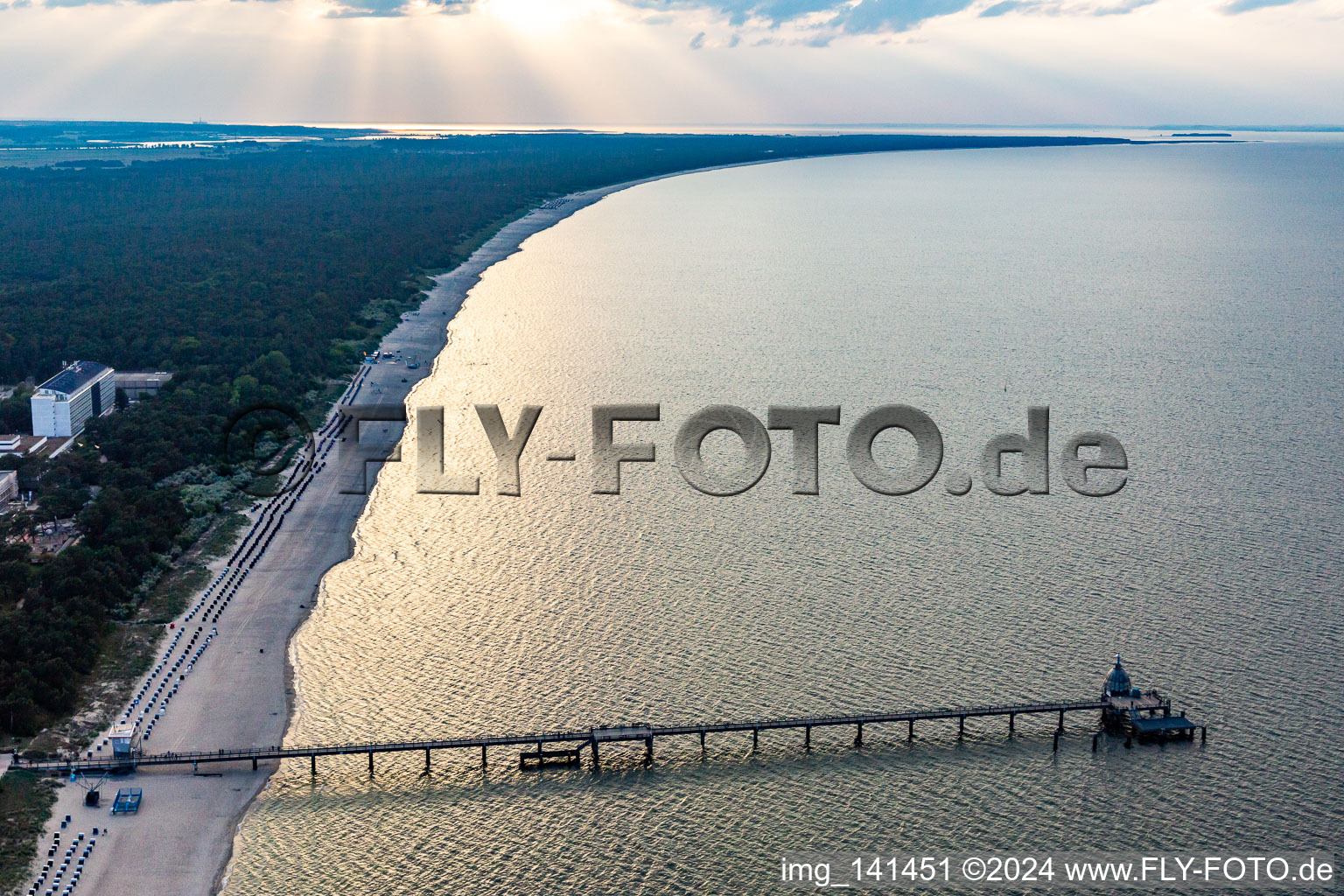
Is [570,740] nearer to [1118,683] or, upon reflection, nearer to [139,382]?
[1118,683]

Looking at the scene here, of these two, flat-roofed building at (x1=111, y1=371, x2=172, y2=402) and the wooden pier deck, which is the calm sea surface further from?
flat-roofed building at (x1=111, y1=371, x2=172, y2=402)

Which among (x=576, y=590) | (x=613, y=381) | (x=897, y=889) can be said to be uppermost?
(x=613, y=381)

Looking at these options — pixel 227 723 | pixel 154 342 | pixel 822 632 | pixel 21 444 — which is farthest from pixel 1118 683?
pixel 154 342

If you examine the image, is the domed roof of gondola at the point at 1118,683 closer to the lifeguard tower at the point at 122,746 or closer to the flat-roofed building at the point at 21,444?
the lifeguard tower at the point at 122,746

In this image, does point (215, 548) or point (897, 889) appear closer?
point (897, 889)

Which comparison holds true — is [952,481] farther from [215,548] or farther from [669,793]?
[215,548]

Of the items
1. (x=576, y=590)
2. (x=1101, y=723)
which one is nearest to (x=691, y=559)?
(x=576, y=590)

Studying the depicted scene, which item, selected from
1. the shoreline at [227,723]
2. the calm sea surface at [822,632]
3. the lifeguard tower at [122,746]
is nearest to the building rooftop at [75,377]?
the shoreline at [227,723]
